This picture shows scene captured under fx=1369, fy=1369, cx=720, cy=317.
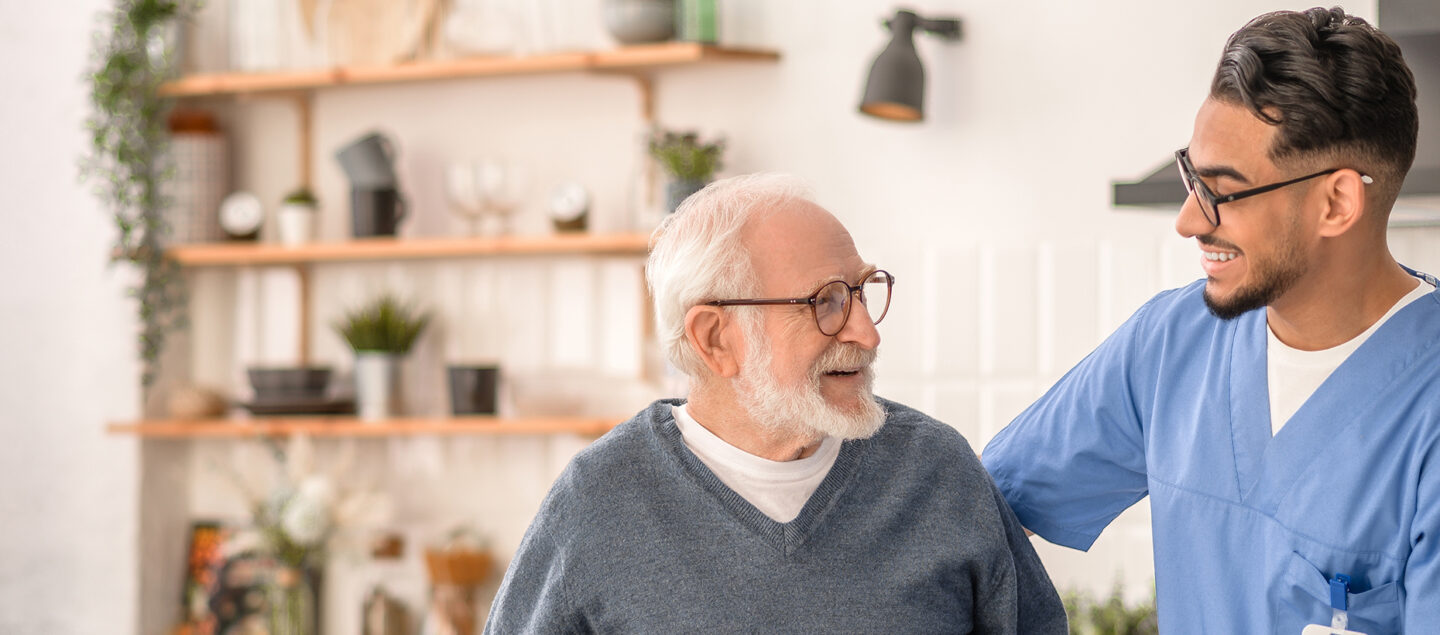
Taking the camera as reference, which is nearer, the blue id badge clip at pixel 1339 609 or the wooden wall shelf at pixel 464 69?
the blue id badge clip at pixel 1339 609

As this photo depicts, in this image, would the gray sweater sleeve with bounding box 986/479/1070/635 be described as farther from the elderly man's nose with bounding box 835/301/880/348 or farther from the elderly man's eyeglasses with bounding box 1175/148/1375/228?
the elderly man's eyeglasses with bounding box 1175/148/1375/228

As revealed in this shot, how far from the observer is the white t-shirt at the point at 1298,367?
1398 millimetres

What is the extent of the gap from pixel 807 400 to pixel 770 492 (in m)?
0.11

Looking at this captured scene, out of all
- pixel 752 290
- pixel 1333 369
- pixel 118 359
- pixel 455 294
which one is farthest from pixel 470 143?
pixel 1333 369

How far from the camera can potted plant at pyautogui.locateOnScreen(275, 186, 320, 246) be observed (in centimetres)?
361

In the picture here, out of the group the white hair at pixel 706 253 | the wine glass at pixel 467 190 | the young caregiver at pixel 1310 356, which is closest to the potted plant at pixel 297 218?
the wine glass at pixel 467 190

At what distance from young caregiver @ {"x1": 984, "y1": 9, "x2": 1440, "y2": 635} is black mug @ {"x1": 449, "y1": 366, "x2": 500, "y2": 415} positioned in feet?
7.19

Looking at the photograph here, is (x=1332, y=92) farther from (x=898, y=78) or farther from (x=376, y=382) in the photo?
(x=376, y=382)

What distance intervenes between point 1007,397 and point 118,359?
2.33 m

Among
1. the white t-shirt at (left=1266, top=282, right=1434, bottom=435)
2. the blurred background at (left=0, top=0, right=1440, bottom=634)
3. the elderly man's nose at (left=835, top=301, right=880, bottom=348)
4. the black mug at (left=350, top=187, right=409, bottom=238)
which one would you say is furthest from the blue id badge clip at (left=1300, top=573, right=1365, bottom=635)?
the black mug at (left=350, top=187, right=409, bottom=238)

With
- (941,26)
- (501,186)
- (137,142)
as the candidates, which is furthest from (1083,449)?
(137,142)

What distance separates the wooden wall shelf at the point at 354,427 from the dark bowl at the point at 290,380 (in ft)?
0.24

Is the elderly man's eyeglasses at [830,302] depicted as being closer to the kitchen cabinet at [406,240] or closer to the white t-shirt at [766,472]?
the white t-shirt at [766,472]

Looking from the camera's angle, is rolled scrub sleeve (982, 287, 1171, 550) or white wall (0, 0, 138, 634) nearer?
rolled scrub sleeve (982, 287, 1171, 550)
